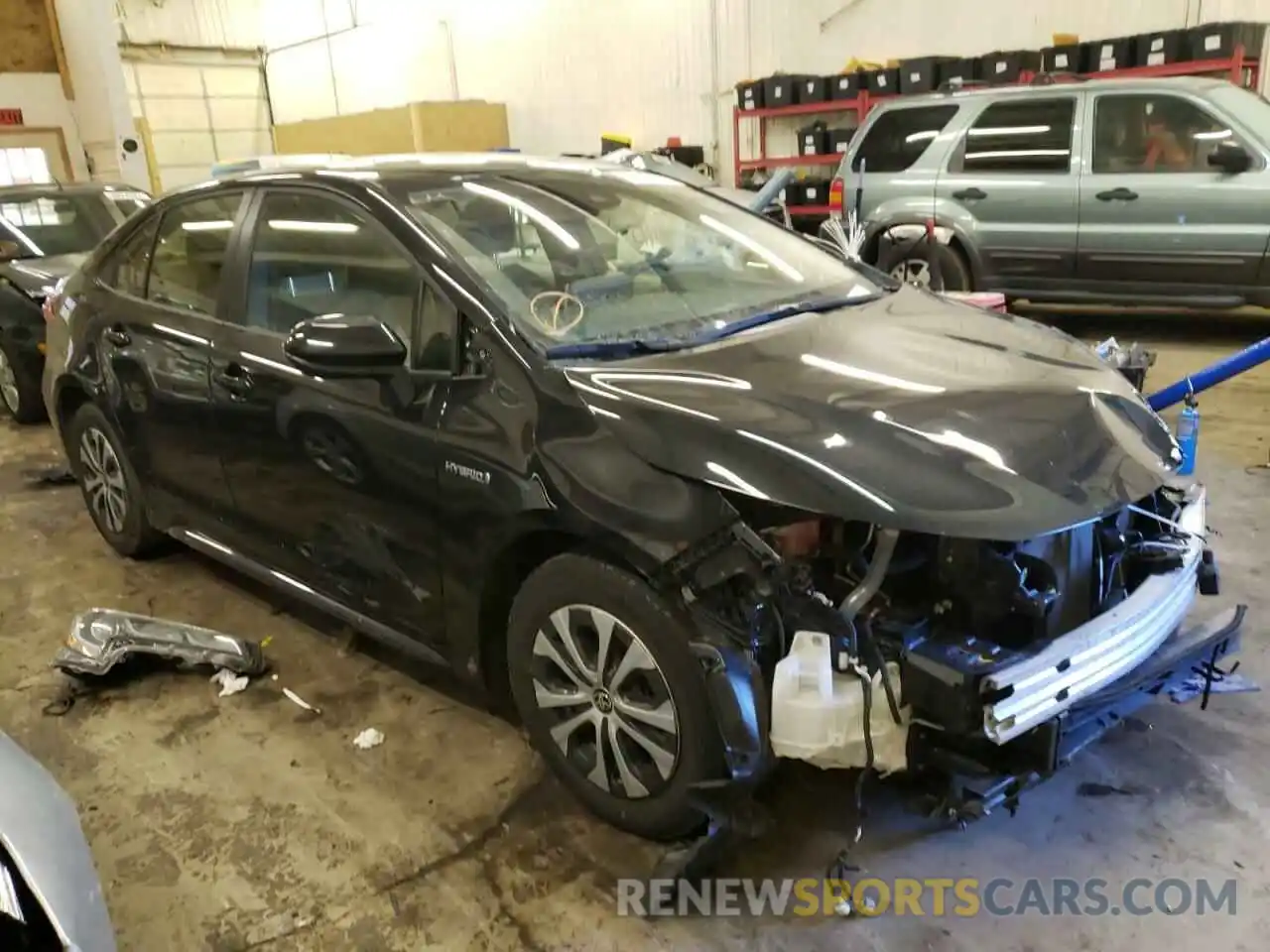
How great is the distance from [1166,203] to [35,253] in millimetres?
7629

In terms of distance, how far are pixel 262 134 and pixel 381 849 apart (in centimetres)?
2039

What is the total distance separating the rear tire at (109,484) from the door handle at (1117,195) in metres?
6.40

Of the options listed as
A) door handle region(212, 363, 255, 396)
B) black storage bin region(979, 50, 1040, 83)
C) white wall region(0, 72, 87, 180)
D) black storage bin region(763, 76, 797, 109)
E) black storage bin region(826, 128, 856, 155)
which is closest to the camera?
door handle region(212, 363, 255, 396)

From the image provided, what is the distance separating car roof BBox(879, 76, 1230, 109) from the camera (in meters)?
6.82

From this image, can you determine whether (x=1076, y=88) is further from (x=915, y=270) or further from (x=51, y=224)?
(x=51, y=224)

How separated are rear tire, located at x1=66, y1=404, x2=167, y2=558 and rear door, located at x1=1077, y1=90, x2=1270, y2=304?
638 cm

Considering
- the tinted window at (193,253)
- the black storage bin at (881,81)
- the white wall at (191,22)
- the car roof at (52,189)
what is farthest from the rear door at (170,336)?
the white wall at (191,22)

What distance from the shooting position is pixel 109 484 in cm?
413

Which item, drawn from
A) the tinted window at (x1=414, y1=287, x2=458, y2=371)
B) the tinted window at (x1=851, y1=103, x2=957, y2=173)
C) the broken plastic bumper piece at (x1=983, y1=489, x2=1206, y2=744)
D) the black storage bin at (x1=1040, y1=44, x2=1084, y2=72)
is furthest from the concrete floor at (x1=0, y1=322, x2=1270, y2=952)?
the black storage bin at (x1=1040, y1=44, x2=1084, y2=72)

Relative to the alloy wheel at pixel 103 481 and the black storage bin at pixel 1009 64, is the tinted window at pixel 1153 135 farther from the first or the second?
the alloy wheel at pixel 103 481

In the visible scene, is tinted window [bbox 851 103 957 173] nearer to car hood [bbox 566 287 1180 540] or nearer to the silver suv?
the silver suv

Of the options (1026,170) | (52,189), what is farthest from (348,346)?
(1026,170)

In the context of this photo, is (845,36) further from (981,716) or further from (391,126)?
(981,716)

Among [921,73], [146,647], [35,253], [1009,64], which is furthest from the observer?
[921,73]
